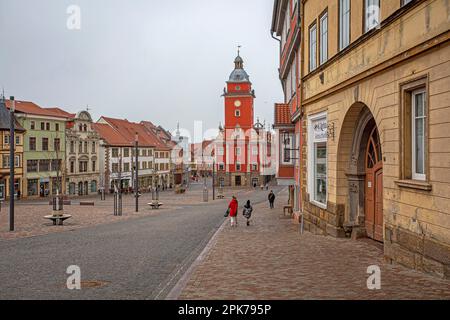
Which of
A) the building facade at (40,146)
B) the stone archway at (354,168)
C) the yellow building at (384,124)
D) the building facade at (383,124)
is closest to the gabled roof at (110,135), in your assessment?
the building facade at (40,146)

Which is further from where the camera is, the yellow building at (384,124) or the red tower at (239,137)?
the red tower at (239,137)

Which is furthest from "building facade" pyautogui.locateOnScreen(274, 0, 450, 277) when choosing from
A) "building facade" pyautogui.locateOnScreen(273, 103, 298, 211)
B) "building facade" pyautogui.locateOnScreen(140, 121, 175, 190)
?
"building facade" pyautogui.locateOnScreen(140, 121, 175, 190)

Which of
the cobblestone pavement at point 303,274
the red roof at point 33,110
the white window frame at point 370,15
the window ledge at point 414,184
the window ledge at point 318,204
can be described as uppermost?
the red roof at point 33,110

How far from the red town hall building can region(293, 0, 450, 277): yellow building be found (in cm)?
7042

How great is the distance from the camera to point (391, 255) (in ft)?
34.6

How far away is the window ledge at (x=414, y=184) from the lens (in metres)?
8.95

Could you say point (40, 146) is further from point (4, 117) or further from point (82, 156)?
point (82, 156)

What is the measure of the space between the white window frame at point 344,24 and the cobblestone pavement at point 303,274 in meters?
5.22

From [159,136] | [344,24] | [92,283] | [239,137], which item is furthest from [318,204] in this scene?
[159,136]

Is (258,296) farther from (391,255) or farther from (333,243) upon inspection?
(333,243)

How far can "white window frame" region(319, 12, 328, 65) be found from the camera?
53.3 feet

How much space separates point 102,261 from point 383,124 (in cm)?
729

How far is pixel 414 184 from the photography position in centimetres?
942

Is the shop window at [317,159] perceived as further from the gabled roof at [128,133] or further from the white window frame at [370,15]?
the gabled roof at [128,133]
